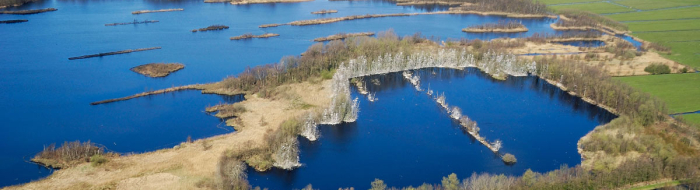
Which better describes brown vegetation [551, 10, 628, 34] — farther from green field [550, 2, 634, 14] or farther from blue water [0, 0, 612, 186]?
green field [550, 2, 634, 14]

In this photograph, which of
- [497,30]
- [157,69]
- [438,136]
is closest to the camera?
[438,136]

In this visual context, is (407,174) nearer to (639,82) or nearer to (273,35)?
(639,82)

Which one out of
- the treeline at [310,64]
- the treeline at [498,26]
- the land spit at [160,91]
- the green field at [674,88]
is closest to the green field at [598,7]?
the treeline at [498,26]

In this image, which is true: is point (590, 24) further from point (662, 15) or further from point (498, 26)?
point (662, 15)

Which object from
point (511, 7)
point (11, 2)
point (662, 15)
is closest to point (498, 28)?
point (511, 7)

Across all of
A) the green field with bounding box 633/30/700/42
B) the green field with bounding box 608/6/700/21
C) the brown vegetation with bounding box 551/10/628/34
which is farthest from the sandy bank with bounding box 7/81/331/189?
the green field with bounding box 608/6/700/21
